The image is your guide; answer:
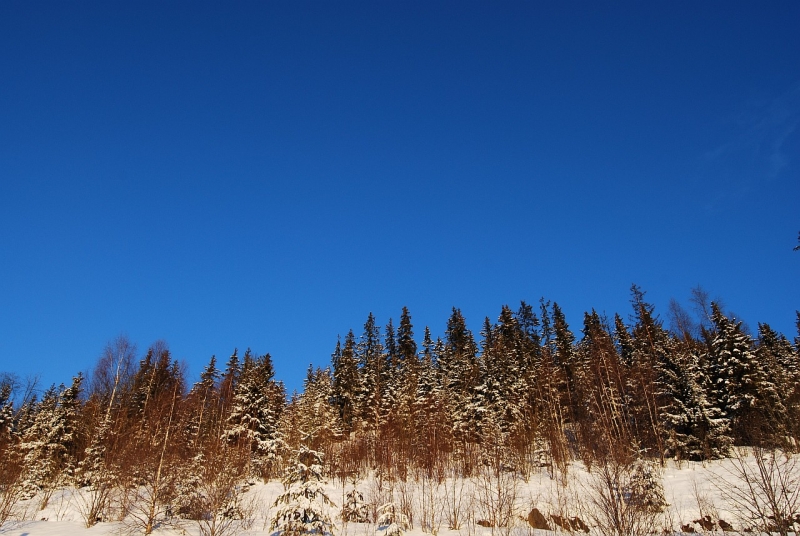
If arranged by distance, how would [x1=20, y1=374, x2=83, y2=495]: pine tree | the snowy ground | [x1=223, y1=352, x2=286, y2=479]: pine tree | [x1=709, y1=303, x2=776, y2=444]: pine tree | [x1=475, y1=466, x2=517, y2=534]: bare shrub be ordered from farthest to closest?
[x1=223, y1=352, x2=286, y2=479]: pine tree
[x1=709, y1=303, x2=776, y2=444]: pine tree
[x1=20, y1=374, x2=83, y2=495]: pine tree
the snowy ground
[x1=475, y1=466, x2=517, y2=534]: bare shrub

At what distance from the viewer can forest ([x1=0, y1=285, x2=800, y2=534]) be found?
2189 centimetres

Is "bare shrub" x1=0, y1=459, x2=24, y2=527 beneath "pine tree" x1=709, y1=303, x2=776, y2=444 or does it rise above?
beneath

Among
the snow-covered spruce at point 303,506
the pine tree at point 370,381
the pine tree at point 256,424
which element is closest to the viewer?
the snow-covered spruce at point 303,506

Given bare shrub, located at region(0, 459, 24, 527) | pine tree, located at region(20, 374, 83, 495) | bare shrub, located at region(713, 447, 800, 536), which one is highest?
pine tree, located at region(20, 374, 83, 495)

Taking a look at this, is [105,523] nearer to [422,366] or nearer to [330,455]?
[330,455]

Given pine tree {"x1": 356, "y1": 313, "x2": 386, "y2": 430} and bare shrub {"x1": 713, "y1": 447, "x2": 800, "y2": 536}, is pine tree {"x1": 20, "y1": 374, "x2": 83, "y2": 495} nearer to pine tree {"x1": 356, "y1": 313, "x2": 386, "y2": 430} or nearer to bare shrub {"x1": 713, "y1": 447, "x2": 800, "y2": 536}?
pine tree {"x1": 356, "y1": 313, "x2": 386, "y2": 430}

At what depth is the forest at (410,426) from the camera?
21.9m

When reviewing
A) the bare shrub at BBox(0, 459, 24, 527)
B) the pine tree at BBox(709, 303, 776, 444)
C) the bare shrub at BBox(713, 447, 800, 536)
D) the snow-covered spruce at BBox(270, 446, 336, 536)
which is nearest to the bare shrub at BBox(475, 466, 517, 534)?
the snow-covered spruce at BBox(270, 446, 336, 536)

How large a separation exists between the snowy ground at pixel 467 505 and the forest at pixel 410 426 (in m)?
0.75

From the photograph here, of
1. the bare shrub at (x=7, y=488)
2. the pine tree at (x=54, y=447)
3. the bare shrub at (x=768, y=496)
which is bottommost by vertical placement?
the bare shrub at (x=768, y=496)

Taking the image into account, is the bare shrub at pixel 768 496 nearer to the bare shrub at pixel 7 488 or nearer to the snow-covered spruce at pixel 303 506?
the snow-covered spruce at pixel 303 506

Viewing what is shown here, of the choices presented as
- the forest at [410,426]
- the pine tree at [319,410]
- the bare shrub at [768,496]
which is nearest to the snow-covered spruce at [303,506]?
the forest at [410,426]

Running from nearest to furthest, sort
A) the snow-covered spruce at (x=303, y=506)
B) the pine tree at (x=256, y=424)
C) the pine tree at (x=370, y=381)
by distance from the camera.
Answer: the snow-covered spruce at (x=303, y=506), the pine tree at (x=256, y=424), the pine tree at (x=370, y=381)

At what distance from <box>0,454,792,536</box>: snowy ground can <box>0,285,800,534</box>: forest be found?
75 cm
